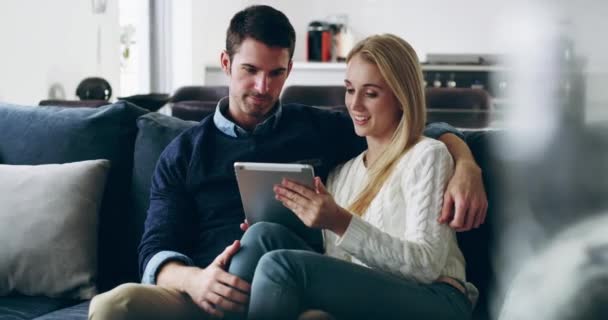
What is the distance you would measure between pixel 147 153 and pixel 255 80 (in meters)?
0.36

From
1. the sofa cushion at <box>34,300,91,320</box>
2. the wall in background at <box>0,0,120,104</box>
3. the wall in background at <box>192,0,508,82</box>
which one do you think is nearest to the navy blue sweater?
the sofa cushion at <box>34,300,91,320</box>

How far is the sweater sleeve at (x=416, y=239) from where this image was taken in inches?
46.8

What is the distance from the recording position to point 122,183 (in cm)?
181

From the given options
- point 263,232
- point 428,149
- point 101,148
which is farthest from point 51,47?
point 428,149

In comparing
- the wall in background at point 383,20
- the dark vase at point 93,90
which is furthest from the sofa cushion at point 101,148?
the wall in background at point 383,20

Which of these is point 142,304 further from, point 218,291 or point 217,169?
point 217,169

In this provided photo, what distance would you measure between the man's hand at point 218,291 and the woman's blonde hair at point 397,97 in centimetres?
28

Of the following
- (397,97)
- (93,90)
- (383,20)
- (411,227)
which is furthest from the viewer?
(383,20)

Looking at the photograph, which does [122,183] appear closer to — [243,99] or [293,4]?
[243,99]

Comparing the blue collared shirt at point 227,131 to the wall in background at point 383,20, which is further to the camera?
the wall in background at point 383,20

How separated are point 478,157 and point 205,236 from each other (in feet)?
1.94

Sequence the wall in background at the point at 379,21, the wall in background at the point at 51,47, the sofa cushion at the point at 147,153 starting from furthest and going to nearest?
the wall in background at the point at 379,21
the wall in background at the point at 51,47
the sofa cushion at the point at 147,153

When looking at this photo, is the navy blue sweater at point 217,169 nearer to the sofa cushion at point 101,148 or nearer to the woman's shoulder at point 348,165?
the woman's shoulder at point 348,165

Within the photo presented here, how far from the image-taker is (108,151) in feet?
6.00
